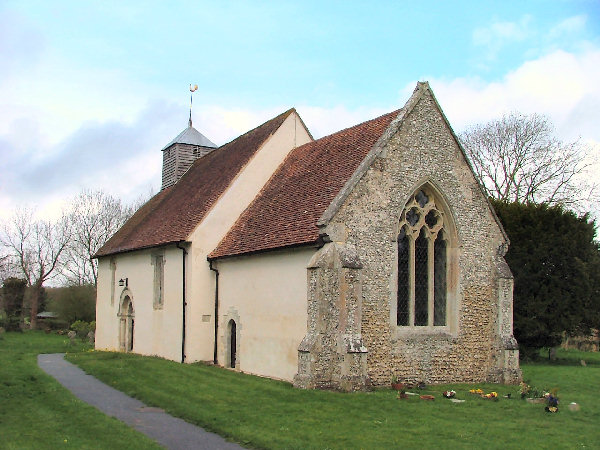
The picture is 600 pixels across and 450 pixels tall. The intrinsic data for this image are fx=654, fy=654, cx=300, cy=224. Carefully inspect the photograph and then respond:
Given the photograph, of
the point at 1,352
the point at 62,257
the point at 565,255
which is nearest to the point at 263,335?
the point at 1,352

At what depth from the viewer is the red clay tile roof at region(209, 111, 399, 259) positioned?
60.0 ft

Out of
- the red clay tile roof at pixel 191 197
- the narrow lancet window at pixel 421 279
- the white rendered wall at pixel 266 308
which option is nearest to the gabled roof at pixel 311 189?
the white rendered wall at pixel 266 308

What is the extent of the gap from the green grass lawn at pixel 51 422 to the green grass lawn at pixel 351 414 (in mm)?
1529

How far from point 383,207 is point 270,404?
6461 mm

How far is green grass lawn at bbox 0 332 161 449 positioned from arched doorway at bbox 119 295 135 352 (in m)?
10.5

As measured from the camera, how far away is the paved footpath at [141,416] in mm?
10636

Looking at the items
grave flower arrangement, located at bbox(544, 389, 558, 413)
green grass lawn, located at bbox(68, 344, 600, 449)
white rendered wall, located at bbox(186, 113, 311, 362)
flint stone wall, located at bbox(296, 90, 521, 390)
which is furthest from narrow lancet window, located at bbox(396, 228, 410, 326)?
white rendered wall, located at bbox(186, 113, 311, 362)

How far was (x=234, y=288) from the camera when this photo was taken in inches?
826

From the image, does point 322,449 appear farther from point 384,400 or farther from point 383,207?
point 383,207

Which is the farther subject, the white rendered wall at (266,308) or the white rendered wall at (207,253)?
the white rendered wall at (207,253)

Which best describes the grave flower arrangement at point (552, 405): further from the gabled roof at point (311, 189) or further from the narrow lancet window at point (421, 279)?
the gabled roof at point (311, 189)

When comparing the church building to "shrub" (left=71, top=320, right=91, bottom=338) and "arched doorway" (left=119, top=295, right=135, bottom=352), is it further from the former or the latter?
"shrub" (left=71, top=320, right=91, bottom=338)

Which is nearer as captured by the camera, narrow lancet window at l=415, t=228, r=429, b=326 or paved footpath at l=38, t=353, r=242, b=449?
paved footpath at l=38, t=353, r=242, b=449

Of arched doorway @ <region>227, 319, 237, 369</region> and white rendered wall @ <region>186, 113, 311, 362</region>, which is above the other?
white rendered wall @ <region>186, 113, 311, 362</region>
